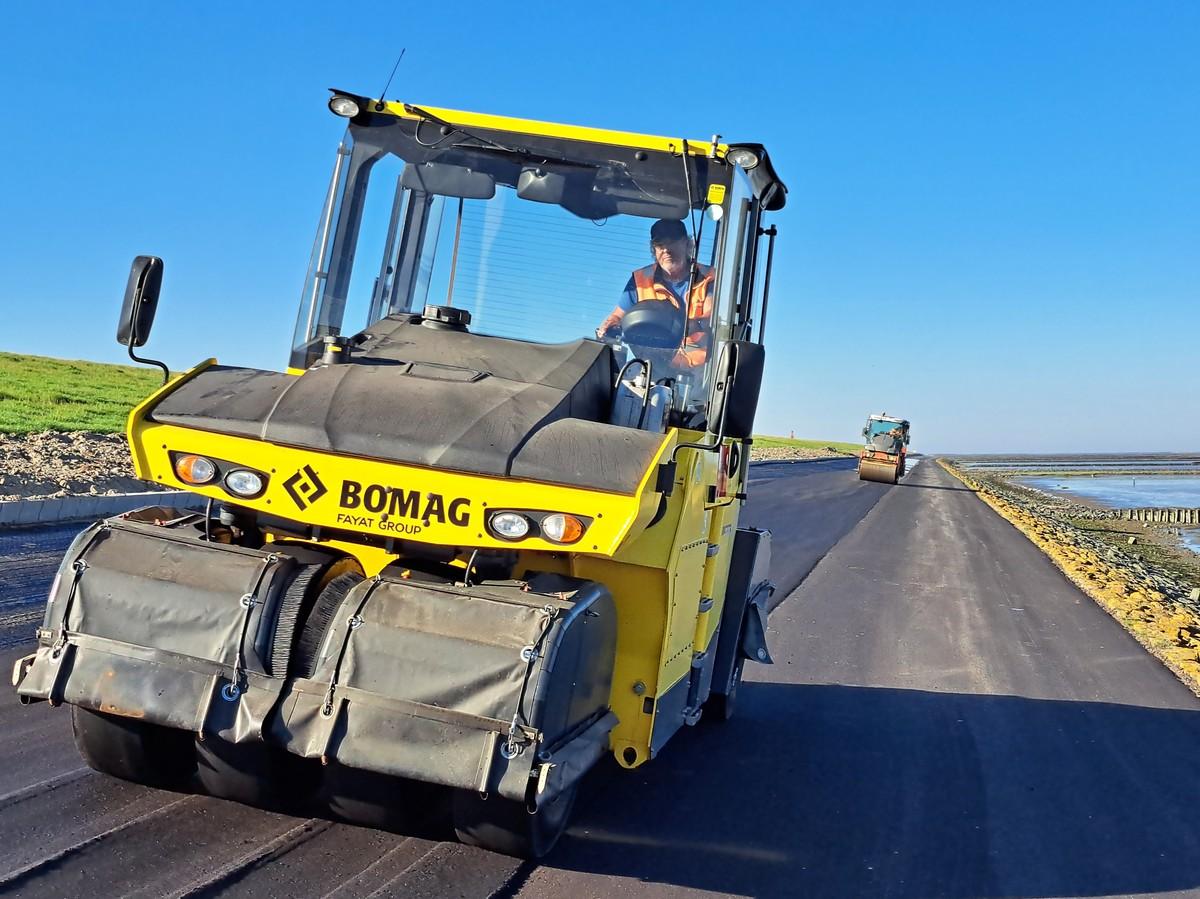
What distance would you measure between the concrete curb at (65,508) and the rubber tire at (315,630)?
279 inches

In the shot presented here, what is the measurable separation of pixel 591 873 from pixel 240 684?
57.8 inches

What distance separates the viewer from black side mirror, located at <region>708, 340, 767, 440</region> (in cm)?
426

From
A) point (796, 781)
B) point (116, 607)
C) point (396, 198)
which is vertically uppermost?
point (396, 198)

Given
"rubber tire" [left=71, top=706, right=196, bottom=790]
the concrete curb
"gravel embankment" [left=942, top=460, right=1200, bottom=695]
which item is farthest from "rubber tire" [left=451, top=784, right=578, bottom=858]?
"gravel embankment" [left=942, top=460, right=1200, bottom=695]

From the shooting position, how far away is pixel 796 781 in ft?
19.0

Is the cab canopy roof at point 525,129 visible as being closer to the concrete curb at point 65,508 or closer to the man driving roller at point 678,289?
the man driving roller at point 678,289

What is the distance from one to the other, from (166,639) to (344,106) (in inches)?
108

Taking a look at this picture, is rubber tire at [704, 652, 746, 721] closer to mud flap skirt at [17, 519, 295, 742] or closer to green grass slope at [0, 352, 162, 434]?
mud flap skirt at [17, 519, 295, 742]

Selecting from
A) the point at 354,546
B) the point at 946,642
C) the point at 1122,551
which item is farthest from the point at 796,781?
the point at 1122,551

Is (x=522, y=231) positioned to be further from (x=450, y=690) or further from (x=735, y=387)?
(x=450, y=690)

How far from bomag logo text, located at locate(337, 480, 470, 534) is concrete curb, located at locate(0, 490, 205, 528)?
7039 millimetres

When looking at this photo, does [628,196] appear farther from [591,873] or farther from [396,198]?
[591,873]

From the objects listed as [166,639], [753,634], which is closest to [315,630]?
[166,639]

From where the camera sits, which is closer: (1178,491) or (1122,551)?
(1122,551)
